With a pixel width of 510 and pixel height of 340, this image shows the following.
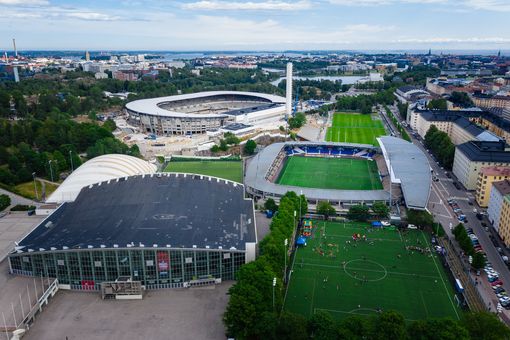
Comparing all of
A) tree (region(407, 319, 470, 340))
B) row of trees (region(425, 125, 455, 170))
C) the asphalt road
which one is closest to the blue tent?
the asphalt road

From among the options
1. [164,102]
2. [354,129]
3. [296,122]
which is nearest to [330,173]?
[296,122]

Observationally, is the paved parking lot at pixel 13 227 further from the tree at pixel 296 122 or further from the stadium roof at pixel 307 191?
the tree at pixel 296 122

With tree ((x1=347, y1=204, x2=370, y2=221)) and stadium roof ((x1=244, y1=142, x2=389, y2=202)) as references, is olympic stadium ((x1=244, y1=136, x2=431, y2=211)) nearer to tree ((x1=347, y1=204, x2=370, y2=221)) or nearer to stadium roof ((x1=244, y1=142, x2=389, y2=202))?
stadium roof ((x1=244, y1=142, x2=389, y2=202))

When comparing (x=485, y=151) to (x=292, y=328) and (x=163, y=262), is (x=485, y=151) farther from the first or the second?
(x=163, y=262)

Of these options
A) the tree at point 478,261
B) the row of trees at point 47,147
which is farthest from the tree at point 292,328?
the row of trees at point 47,147

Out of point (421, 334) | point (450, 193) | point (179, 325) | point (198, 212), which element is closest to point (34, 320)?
point (179, 325)

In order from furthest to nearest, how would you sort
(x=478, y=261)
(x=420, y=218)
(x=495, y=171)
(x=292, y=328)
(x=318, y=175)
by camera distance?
(x=318, y=175) < (x=495, y=171) < (x=420, y=218) < (x=478, y=261) < (x=292, y=328)

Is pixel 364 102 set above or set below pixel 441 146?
above
